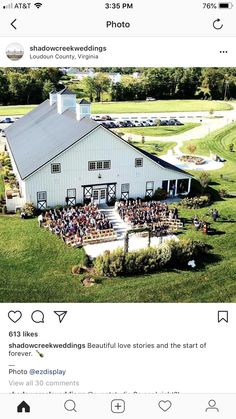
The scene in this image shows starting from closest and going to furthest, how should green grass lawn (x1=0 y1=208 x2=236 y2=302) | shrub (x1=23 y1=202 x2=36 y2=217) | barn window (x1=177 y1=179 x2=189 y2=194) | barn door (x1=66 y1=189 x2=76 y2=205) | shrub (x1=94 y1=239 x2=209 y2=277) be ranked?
1. green grass lawn (x1=0 y1=208 x2=236 y2=302)
2. shrub (x1=94 y1=239 x2=209 y2=277)
3. shrub (x1=23 y1=202 x2=36 y2=217)
4. barn door (x1=66 y1=189 x2=76 y2=205)
5. barn window (x1=177 y1=179 x2=189 y2=194)

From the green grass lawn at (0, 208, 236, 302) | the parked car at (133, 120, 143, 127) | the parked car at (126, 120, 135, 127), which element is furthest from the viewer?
the parked car at (133, 120, 143, 127)

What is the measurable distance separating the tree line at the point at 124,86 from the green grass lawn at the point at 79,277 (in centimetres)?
1779

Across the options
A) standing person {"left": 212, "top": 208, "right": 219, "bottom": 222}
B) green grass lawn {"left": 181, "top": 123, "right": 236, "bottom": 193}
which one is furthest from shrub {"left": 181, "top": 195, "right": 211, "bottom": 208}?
green grass lawn {"left": 181, "top": 123, "right": 236, "bottom": 193}

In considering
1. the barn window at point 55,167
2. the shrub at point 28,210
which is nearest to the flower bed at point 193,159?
the barn window at point 55,167

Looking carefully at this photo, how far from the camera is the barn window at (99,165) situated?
26094 mm

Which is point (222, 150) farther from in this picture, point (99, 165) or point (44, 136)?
point (44, 136)
